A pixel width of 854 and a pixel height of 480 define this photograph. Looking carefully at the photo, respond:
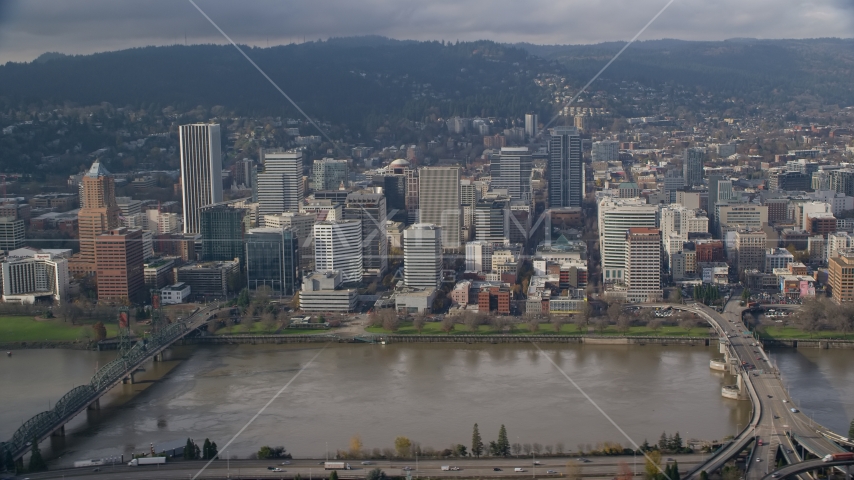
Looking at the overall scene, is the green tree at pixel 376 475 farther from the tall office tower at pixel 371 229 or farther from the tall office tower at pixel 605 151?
the tall office tower at pixel 605 151

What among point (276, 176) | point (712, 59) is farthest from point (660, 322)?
point (712, 59)

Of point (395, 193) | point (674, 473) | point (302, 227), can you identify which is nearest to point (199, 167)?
point (395, 193)

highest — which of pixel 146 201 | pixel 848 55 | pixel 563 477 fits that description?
pixel 848 55

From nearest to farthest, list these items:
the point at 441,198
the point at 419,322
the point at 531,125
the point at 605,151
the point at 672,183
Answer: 1. the point at 419,322
2. the point at 441,198
3. the point at 672,183
4. the point at 605,151
5. the point at 531,125

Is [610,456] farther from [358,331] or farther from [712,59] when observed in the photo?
[712,59]

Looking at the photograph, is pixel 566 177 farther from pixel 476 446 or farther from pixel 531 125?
pixel 476 446
